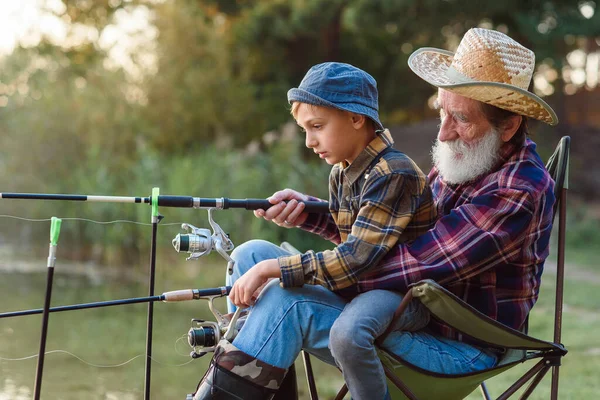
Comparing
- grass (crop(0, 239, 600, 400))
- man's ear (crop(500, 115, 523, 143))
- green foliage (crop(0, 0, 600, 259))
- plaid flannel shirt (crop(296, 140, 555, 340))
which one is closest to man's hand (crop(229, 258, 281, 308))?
plaid flannel shirt (crop(296, 140, 555, 340))

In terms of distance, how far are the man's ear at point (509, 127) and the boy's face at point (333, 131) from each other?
35cm

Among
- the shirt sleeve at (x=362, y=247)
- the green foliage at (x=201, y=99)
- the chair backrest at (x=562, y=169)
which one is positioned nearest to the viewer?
the shirt sleeve at (x=362, y=247)

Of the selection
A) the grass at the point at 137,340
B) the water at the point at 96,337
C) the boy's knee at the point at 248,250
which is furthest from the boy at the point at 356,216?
the grass at the point at 137,340

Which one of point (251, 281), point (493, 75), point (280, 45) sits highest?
point (280, 45)

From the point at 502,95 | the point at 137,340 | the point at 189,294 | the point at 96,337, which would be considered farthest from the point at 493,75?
the point at 96,337

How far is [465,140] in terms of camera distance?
2076 millimetres

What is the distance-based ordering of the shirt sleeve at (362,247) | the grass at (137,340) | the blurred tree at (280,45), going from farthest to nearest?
1. the blurred tree at (280,45)
2. the grass at (137,340)
3. the shirt sleeve at (362,247)

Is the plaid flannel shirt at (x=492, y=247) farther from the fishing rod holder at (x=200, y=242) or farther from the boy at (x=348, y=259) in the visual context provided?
the fishing rod holder at (x=200, y=242)

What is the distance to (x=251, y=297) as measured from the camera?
6.24 feet

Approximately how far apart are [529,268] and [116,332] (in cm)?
339

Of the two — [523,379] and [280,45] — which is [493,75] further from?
[280,45]

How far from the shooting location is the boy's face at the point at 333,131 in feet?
6.41

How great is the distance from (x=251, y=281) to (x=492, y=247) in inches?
22.1

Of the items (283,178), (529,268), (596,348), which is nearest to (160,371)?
(596,348)
